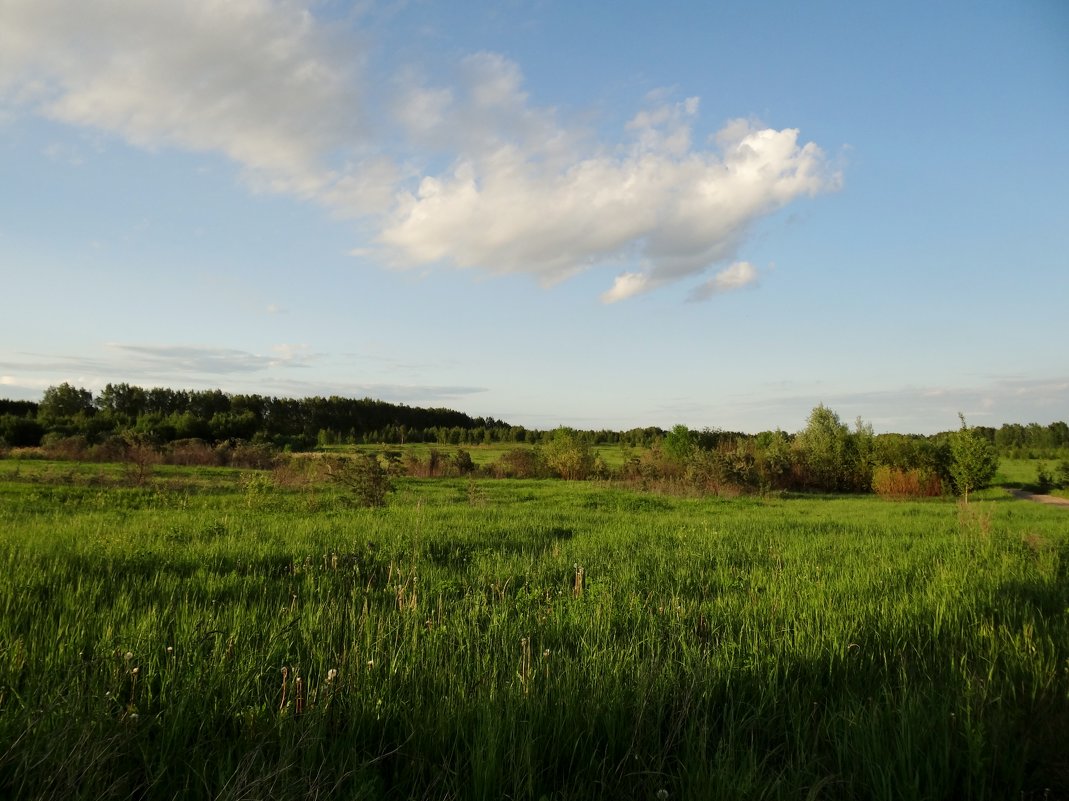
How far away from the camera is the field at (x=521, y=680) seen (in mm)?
2414

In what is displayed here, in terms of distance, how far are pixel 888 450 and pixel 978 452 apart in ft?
20.1

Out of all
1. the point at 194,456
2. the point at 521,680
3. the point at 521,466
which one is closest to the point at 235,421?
the point at 194,456

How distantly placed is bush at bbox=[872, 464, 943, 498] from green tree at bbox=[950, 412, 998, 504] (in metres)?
1.33

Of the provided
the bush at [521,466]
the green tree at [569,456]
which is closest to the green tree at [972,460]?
the green tree at [569,456]

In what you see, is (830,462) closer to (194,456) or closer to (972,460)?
(972,460)

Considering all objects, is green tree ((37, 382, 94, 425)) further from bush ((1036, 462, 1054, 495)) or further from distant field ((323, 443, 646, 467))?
bush ((1036, 462, 1054, 495))

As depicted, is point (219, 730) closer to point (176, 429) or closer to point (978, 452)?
point (978, 452)

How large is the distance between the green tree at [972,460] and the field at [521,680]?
34993 mm

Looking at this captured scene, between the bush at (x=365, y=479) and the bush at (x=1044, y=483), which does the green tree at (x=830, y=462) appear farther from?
the bush at (x=365, y=479)

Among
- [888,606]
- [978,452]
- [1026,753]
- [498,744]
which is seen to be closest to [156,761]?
[498,744]

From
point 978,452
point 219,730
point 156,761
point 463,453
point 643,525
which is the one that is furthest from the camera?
point 463,453

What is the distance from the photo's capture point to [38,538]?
Result: 27.0ft

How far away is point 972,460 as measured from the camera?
117 ft

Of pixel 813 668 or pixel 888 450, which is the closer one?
pixel 813 668
